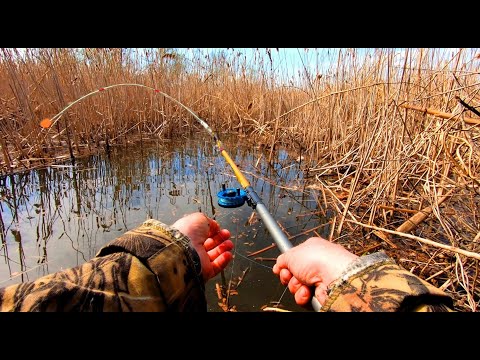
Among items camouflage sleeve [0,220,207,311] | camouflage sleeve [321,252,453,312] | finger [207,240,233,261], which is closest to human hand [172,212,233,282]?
finger [207,240,233,261]

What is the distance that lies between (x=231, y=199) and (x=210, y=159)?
2668 millimetres

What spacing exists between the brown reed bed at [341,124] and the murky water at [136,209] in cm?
36

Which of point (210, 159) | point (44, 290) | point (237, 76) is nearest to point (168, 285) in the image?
point (44, 290)

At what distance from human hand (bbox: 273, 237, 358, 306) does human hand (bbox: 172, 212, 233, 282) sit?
23 centimetres

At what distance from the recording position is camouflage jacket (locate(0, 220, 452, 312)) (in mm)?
599

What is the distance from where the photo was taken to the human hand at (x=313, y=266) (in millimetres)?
829

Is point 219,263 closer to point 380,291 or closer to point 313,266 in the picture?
point 313,266

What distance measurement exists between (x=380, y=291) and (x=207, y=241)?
25.7 inches

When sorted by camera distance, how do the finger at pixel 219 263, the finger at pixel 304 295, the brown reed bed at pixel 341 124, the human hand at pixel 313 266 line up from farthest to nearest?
the brown reed bed at pixel 341 124
the finger at pixel 219 263
the finger at pixel 304 295
the human hand at pixel 313 266

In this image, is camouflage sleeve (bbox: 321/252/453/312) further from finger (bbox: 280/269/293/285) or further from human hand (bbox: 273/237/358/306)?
finger (bbox: 280/269/293/285)

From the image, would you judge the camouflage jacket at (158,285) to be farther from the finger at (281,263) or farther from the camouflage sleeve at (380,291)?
the finger at (281,263)

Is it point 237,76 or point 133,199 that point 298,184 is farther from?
point 237,76

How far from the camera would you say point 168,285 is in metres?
0.75

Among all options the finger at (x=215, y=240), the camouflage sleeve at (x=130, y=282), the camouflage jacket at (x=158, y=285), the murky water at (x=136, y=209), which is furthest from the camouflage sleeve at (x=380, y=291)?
the murky water at (x=136, y=209)
